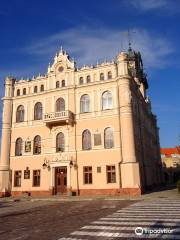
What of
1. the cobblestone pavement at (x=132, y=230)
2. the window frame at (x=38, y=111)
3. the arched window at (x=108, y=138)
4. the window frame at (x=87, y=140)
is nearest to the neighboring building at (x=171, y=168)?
the arched window at (x=108, y=138)

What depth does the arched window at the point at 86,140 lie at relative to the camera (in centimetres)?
3456

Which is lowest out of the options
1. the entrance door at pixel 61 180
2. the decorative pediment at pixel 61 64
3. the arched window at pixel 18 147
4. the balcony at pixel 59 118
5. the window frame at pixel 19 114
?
the entrance door at pixel 61 180

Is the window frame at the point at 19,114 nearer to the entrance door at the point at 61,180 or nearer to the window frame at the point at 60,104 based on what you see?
the window frame at the point at 60,104

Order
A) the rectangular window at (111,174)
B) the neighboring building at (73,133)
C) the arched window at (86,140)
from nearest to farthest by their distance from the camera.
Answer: the rectangular window at (111,174) → the neighboring building at (73,133) → the arched window at (86,140)

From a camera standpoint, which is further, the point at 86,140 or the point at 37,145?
the point at 37,145

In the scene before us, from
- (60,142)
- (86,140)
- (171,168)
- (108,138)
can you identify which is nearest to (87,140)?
(86,140)

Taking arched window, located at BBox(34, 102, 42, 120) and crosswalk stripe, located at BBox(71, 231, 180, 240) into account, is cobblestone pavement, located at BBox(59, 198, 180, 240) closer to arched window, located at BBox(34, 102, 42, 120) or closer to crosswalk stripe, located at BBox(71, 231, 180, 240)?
crosswalk stripe, located at BBox(71, 231, 180, 240)

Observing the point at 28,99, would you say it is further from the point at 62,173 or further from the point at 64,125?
the point at 62,173

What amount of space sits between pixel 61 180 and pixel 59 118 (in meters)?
7.89

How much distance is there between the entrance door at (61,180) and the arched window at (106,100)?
9.47 metres

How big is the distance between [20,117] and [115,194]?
58.4 feet

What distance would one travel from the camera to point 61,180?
34688 mm

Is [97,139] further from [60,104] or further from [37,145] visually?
[37,145]

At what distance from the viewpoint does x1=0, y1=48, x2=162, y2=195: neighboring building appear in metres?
32.6
